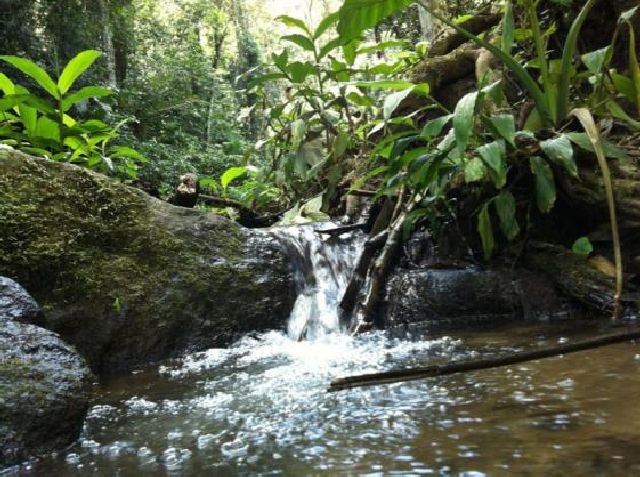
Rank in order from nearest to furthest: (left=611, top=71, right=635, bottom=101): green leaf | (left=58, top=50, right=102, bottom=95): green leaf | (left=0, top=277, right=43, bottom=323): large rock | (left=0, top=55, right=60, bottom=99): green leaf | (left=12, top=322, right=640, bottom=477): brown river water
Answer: (left=12, top=322, right=640, bottom=477): brown river water, (left=0, top=277, right=43, bottom=323): large rock, (left=611, top=71, right=635, bottom=101): green leaf, (left=0, top=55, right=60, bottom=99): green leaf, (left=58, top=50, right=102, bottom=95): green leaf

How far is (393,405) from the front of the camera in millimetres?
1687

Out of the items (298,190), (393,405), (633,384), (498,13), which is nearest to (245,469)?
(393,405)

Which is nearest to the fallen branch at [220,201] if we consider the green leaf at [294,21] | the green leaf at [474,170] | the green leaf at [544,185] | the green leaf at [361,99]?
the green leaf at [361,99]

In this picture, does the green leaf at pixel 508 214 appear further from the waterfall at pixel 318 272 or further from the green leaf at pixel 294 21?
the green leaf at pixel 294 21

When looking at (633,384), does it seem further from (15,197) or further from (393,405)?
(15,197)

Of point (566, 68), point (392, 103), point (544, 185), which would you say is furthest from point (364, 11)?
point (544, 185)

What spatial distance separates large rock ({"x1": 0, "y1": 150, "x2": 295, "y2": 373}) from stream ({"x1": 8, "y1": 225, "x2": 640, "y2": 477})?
1.25ft

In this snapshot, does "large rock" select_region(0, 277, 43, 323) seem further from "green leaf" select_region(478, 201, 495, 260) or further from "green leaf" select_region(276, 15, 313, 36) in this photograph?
"green leaf" select_region(276, 15, 313, 36)

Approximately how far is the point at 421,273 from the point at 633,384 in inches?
76.9

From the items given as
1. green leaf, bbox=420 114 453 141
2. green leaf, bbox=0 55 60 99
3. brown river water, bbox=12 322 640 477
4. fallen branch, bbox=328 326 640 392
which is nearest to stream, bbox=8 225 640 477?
brown river water, bbox=12 322 640 477

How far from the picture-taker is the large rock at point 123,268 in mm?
2781

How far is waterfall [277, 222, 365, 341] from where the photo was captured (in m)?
3.58

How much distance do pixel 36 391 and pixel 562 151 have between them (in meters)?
2.73

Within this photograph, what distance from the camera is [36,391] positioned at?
164 centimetres
